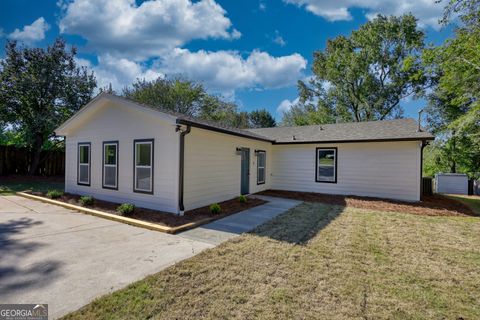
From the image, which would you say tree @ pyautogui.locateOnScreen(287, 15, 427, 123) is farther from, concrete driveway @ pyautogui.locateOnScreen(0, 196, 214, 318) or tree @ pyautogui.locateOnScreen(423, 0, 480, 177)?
concrete driveway @ pyautogui.locateOnScreen(0, 196, 214, 318)

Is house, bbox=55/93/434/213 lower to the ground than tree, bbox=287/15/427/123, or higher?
lower

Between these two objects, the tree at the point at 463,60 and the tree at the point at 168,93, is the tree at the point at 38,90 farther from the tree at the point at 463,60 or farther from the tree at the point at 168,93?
the tree at the point at 463,60

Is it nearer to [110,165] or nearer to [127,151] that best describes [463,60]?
[127,151]

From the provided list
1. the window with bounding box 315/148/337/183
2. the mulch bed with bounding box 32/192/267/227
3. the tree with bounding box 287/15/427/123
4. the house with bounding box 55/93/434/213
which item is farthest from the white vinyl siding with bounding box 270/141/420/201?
the tree with bounding box 287/15/427/123

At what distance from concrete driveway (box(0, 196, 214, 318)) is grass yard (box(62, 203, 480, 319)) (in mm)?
334

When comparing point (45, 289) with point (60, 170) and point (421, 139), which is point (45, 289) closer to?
point (421, 139)

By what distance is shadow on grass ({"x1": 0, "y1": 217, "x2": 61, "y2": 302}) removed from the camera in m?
3.04

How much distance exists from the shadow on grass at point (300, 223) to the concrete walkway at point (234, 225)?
0.98 ft

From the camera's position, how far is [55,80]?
567 inches

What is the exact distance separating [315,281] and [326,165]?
341 inches

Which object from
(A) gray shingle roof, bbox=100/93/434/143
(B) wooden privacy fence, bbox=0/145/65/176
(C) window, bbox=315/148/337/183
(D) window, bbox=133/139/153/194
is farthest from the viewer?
(B) wooden privacy fence, bbox=0/145/65/176

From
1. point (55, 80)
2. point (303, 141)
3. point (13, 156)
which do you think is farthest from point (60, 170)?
point (303, 141)

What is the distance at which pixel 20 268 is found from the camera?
3.49 m

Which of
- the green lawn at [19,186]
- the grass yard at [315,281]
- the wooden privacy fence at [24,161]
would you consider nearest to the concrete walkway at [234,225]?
the grass yard at [315,281]
